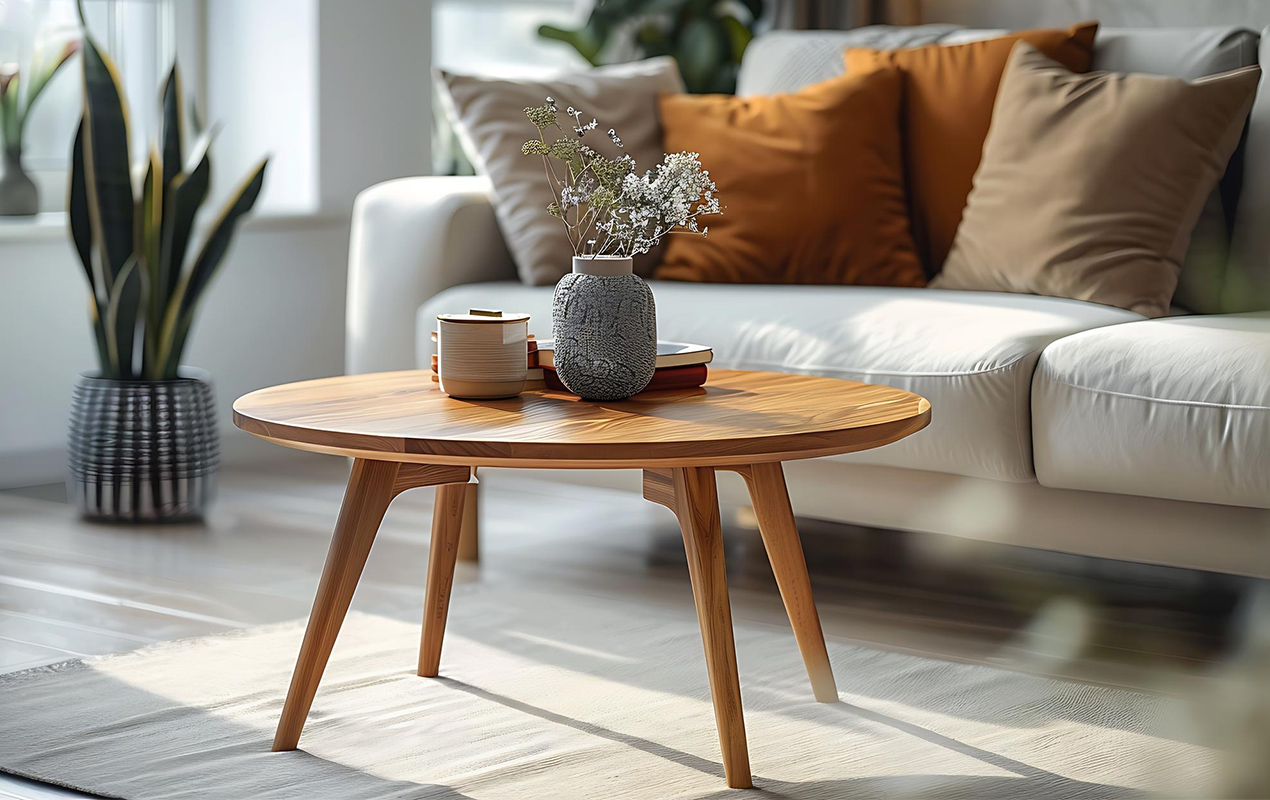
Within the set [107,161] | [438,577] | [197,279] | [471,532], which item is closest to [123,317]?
[197,279]

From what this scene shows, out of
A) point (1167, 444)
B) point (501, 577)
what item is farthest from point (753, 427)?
point (501, 577)

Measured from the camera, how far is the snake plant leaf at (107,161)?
2615 mm

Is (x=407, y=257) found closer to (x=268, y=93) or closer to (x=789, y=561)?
(x=268, y=93)

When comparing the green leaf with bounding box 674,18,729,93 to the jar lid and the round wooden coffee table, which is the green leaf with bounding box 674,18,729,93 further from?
the jar lid

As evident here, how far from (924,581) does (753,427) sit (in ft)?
3.46

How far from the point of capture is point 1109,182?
2186 mm

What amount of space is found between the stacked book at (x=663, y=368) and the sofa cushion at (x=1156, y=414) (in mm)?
516

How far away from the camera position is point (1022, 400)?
1.88 meters

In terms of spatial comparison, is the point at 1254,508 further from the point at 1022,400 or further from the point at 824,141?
the point at 824,141

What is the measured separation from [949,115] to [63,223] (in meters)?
1.90

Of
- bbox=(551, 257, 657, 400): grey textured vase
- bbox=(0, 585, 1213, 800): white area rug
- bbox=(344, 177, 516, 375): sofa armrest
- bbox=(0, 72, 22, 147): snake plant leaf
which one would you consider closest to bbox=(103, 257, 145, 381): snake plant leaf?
bbox=(344, 177, 516, 375): sofa armrest

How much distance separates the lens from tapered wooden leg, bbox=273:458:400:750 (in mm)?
1459

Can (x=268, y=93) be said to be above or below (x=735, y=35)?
below

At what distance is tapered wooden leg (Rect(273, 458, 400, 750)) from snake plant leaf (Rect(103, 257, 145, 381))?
1377 mm
